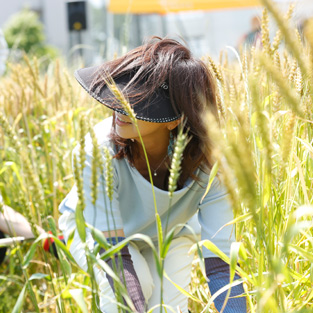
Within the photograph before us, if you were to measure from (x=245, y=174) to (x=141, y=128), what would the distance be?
614mm

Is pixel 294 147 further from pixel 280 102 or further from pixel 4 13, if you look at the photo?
pixel 4 13

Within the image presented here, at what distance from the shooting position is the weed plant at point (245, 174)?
59cm

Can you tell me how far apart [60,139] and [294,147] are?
1.11 meters

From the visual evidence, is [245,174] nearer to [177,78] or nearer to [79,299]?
[79,299]

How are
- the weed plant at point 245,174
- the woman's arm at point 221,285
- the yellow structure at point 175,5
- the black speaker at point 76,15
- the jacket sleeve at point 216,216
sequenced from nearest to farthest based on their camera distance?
the weed plant at point 245,174
the woman's arm at point 221,285
the jacket sleeve at point 216,216
the black speaker at point 76,15
the yellow structure at point 175,5

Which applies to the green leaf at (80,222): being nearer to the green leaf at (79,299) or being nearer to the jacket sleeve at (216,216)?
the green leaf at (79,299)

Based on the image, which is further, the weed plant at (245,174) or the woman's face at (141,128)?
the woman's face at (141,128)

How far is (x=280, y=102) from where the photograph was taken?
1106 mm

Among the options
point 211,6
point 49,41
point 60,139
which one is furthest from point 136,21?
point 49,41

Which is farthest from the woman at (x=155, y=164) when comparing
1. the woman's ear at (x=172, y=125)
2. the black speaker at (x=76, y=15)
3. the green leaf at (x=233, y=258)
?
the black speaker at (x=76, y=15)

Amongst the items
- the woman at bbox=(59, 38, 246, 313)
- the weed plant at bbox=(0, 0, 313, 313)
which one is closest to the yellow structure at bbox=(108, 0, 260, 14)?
the weed plant at bbox=(0, 0, 313, 313)

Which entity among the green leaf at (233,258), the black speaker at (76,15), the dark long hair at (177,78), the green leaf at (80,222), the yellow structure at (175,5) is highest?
the yellow structure at (175,5)

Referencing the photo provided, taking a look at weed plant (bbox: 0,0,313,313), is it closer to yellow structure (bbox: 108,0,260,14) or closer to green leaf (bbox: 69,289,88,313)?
green leaf (bbox: 69,289,88,313)

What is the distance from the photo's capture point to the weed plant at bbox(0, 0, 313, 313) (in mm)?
592
